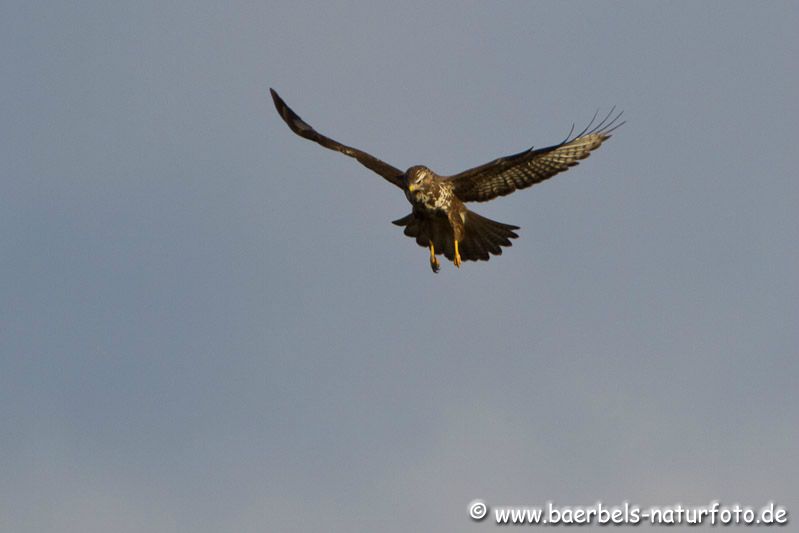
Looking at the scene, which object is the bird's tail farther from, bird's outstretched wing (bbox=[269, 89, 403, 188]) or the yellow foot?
bird's outstretched wing (bbox=[269, 89, 403, 188])

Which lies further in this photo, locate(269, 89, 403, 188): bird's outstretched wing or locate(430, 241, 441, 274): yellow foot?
locate(269, 89, 403, 188): bird's outstretched wing

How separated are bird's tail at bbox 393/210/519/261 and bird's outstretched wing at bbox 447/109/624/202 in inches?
15.8

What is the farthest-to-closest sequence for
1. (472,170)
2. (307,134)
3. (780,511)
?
1. (307,134)
2. (472,170)
3. (780,511)

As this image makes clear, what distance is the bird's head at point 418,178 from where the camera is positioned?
21.1 m

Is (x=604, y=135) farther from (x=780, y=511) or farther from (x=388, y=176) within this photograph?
(x=780, y=511)

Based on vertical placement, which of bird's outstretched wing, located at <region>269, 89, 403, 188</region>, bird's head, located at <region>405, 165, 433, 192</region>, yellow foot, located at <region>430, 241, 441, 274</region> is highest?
bird's outstretched wing, located at <region>269, 89, 403, 188</region>

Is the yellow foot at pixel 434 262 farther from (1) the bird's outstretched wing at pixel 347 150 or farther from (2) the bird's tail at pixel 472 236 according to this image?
(1) the bird's outstretched wing at pixel 347 150

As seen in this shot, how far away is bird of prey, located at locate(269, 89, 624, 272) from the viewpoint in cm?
2114

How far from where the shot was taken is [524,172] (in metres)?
21.5

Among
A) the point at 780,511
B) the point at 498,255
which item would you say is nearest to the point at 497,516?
the point at 780,511

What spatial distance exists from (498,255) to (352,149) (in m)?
2.69

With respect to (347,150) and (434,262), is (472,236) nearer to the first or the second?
(434,262)

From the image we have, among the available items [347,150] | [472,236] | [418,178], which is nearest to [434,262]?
[472,236]

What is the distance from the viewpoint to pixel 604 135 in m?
21.5
